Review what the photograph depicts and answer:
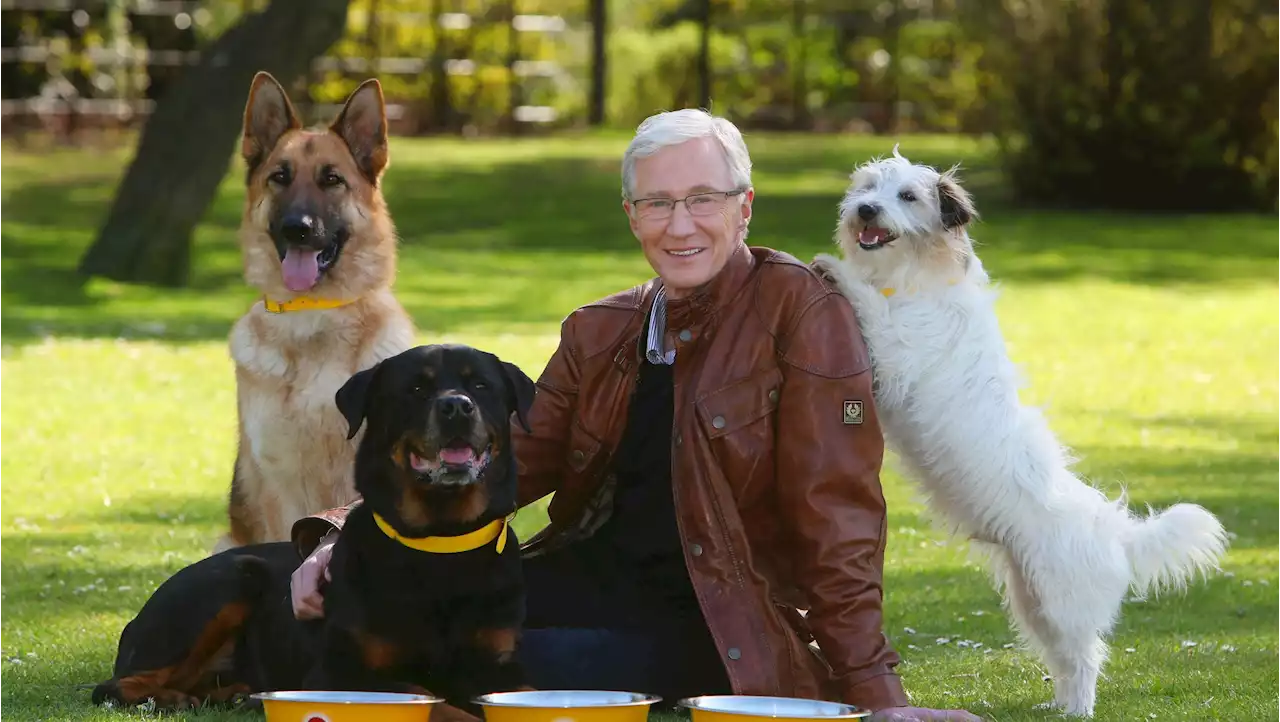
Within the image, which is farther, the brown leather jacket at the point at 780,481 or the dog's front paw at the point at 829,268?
the dog's front paw at the point at 829,268

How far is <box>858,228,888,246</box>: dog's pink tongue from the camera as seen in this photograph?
6039 mm

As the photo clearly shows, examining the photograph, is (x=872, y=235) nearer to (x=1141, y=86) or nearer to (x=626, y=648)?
(x=626, y=648)

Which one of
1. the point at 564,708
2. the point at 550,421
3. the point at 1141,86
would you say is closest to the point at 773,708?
the point at 564,708

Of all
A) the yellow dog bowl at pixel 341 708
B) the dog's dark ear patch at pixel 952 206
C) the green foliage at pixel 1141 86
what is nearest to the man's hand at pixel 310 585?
the yellow dog bowl at pixel 341 708

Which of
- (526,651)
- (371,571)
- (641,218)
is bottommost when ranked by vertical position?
(526,651)

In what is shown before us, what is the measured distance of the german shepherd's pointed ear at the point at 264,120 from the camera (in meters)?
6.56

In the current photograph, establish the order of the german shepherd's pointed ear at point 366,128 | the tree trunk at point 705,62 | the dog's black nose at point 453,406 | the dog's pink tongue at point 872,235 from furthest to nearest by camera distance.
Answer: the tree trunk at point 705,62, the german shepherd's pointed ear at point 366,128, the dog's pink tongue at point 872,235, the dog's black nose at point 453,406

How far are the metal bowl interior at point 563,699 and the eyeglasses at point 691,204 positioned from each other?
1415mm

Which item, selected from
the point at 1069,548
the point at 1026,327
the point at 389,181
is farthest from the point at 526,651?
the point at 389,181

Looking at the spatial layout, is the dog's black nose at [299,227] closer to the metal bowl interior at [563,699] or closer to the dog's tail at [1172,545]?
the metal bowl interior at [563,699]

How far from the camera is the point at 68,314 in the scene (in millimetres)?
16078

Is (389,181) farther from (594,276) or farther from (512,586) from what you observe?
(512,586)

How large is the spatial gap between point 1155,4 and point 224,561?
2082 cm

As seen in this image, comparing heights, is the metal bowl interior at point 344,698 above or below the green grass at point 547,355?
above
